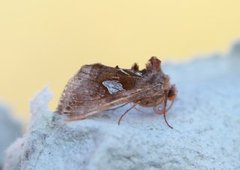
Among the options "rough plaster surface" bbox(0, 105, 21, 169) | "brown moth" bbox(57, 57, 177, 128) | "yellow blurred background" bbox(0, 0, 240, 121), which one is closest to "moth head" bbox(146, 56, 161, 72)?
"brown moth" bbox(57, 57, 177, 128)

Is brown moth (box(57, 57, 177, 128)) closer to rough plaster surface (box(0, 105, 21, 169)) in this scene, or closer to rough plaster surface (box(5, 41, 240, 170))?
rough plaster surface (box(5, 41, 240, 170))

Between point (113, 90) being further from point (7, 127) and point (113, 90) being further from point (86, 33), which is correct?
point (86, 33)

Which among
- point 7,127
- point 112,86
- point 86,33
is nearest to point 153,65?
point 112,86

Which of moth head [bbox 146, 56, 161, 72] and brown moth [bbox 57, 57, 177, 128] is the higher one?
moth head [bbox 146, 56, 161, 72]

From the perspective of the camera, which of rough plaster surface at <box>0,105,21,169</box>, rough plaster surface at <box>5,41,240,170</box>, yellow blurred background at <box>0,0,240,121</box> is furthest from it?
yellow blurred background at <box>0,0,240,121</box>

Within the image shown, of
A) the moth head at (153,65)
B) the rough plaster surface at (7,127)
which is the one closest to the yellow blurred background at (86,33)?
the rough plaster surface at (7,127)

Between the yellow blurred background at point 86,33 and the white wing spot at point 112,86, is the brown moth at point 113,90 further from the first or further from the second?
the yellow blurred background at point 86,33

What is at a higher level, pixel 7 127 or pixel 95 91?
pixel 95 91
